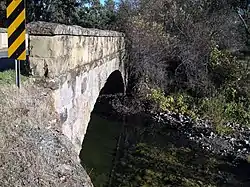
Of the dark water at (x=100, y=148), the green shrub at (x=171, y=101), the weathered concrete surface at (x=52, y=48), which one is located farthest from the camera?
the green shrub at (x=171, y=101)

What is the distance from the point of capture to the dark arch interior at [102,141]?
11930 mm

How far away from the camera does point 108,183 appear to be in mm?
11047

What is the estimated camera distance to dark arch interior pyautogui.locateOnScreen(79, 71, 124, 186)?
11930 mm

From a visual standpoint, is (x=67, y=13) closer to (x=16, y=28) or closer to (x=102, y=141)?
(x=102, y=141)

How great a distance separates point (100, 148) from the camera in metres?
14.2

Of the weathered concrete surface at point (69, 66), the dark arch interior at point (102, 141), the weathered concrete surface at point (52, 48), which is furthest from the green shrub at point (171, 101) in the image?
the weathered concrete surface at point (52, 48)

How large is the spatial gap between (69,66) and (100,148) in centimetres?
881

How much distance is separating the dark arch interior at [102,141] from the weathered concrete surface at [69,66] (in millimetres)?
4084

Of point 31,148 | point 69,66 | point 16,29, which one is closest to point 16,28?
point 16,29

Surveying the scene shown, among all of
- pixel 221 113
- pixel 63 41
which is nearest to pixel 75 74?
pixel 63 41

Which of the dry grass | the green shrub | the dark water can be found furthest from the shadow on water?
the dry grass

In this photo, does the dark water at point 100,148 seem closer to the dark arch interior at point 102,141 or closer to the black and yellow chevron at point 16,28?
the dark arch interior at point 102,141

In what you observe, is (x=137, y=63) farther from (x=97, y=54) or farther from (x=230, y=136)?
(x=97, y=54)

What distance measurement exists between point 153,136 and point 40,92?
37.8 ft
